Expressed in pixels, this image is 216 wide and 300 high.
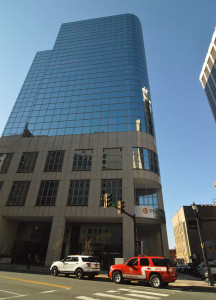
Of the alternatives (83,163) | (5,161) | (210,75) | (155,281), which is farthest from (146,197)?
(210,75)

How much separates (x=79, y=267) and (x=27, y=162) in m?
24.9

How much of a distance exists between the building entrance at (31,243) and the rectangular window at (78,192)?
7427 mm

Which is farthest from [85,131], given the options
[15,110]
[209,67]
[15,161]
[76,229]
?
[209,67]

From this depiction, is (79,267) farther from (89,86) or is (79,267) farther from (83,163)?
(89,86)

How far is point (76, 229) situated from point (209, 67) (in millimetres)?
108152

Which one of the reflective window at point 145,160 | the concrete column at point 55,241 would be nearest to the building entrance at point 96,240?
the concrete column at point 55,241

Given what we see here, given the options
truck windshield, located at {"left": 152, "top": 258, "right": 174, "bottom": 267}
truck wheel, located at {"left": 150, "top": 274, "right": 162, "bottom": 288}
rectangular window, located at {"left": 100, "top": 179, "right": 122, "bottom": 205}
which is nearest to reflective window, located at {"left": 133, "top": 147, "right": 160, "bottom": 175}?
rectangular window, located at {"left": 100, "top": 179, "right": 122, "bottom": 205}

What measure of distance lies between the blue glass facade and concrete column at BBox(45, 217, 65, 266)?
17704 mm

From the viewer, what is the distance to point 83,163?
105 ft

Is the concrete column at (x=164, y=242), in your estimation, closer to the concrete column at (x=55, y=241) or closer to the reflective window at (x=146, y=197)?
the reflective window at (x=146, y=197)

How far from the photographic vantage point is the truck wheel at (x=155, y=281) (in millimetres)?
11211

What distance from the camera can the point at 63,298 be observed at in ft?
24.7

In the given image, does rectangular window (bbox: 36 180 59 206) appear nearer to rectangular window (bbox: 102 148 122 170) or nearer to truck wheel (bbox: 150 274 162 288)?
rectangular window (bbox: 102 148 122 170)

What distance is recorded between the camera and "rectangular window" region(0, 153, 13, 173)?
34178 mm
